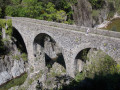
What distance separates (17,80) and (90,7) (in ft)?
83.1

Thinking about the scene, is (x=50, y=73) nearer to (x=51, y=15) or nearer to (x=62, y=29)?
(x=62, y=29)

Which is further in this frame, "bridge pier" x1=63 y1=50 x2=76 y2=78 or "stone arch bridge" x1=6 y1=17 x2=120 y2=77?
"bridge pier" x1=63 y1=50 x2=76 y2=78

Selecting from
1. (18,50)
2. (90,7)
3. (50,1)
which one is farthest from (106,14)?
(18,50)

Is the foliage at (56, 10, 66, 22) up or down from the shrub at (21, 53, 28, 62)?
up

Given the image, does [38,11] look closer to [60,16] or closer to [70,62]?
[60,16]

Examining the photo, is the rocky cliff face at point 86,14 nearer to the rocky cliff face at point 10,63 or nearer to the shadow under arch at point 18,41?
the shadow under arch at point 18,41

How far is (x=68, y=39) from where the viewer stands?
11.4 meters

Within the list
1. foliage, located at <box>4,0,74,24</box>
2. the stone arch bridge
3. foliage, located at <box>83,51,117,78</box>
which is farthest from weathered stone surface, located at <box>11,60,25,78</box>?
foliage, located at <box>83,51,117,78</box>

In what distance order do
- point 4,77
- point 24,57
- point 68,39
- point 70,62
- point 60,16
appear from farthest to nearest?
point 60,16 < point 24,57 < point 4,77 < point 70,62 < point 68,39

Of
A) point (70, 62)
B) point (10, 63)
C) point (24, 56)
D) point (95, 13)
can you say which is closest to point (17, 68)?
point (10, 63)

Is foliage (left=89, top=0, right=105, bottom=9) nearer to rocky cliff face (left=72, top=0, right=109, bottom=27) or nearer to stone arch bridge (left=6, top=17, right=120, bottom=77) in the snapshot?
rocky cliff face (left=72, top=0, right=109, bottom=27)

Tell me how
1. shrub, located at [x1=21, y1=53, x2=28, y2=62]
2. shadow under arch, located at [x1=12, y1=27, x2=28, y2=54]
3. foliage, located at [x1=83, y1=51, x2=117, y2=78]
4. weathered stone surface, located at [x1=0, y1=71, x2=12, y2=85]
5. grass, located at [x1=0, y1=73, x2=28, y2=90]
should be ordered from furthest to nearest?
shadow under arch, located at [x1=12, y1=27, x2=28, y2=54]
shrub, located at [x1=21, y1=53, x2=28, y2=62]
weathered stone surface, located at [x1=0, y1=71, x2=12, y2=85]
grass, located at [x1=0, y1=73, x2=28, y2=90]
foliage, located at [x1=83, y1=51, x2=117, y2=78]

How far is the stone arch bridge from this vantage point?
916 cm

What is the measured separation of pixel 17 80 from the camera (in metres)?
17.6
